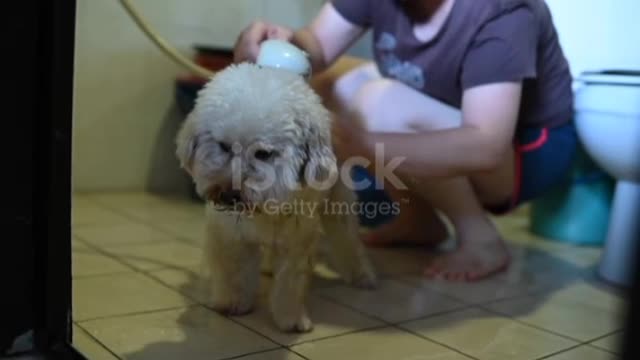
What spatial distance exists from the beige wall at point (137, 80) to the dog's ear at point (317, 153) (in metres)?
1.01

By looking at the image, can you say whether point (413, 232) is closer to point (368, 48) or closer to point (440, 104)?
point (440, 104)

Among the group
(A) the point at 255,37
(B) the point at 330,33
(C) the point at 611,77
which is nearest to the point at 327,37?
(B) the point at 330,33

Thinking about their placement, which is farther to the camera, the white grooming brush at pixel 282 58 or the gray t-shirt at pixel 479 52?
the gray t-shirt at pixel 479 52

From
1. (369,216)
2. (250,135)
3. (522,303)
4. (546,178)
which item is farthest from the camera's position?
(369,216)

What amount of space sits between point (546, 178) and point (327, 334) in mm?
689

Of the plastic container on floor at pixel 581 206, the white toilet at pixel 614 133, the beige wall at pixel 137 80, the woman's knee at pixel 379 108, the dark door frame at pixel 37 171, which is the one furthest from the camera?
the beige wall at pixel 137 80

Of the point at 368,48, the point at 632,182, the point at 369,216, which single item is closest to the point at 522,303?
the point at 632,182

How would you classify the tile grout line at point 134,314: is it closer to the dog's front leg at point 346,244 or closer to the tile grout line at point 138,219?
the dog's front leg at point 346,244

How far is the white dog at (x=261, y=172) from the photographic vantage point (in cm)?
93

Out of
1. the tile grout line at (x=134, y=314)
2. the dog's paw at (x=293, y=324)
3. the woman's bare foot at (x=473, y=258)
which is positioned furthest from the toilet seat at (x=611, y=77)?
the tile grout line at (x=134, y=314)

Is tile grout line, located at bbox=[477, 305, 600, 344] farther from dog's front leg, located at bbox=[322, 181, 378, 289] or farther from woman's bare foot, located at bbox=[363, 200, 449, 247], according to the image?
woman's bare foot, located at bbox=[363, 200, 449, 247]

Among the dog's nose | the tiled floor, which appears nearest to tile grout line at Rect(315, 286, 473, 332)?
the tiled floor

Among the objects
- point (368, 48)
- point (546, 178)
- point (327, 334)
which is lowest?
point (327, 334)

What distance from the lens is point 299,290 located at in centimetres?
106
